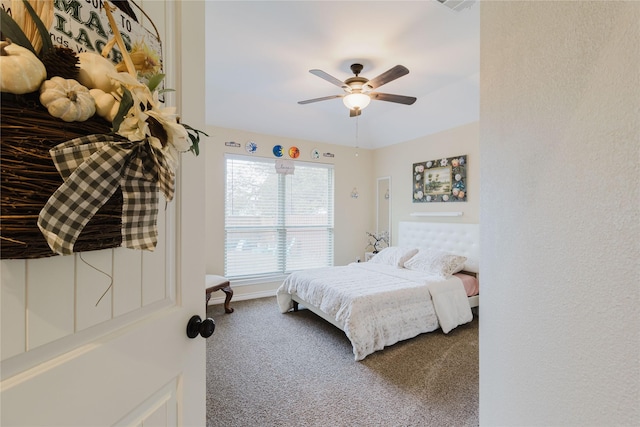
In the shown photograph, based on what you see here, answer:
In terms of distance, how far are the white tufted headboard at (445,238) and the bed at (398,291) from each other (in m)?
0.01

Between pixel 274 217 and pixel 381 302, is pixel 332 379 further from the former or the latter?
pixel 274 217

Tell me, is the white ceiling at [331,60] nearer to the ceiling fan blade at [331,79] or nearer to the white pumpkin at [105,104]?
the ceiling fan blade at [331,79]

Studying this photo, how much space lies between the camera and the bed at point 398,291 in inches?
105

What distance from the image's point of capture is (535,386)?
89cm

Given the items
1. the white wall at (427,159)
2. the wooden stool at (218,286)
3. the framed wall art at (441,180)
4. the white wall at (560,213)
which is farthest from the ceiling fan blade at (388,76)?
the wooden stool at (218,286)

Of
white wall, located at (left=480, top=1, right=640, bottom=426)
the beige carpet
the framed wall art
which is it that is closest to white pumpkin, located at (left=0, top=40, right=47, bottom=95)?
white wall, located at (left=480, top=1, right=640, bottom=426)

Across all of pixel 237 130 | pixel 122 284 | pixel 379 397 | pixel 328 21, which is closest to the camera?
pixel 122 284

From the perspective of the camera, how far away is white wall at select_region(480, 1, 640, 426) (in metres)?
0.69

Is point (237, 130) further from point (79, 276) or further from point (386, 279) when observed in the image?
point (79, 276)

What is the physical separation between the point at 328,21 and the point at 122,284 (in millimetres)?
2420

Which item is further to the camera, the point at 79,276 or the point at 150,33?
the point at 150,33

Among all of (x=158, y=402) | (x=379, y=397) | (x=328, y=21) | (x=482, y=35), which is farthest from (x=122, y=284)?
(x=328, y=21)

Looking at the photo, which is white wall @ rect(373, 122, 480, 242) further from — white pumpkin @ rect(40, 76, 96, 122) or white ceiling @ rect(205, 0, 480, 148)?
white pumpkin @ rect(40, 76, 96, 122)

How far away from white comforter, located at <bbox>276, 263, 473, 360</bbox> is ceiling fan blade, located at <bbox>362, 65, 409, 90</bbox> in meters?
1.99
